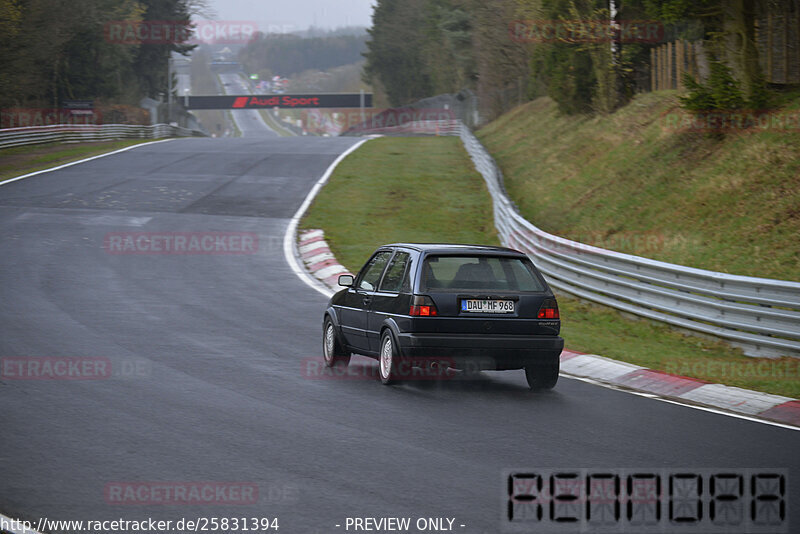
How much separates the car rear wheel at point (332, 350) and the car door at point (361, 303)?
139 millimetres

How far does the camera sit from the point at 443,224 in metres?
25.4

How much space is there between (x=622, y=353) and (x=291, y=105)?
107075mm

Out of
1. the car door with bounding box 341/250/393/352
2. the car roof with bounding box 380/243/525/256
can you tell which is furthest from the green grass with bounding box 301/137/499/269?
the car roof with bounding box 380/243/525/256

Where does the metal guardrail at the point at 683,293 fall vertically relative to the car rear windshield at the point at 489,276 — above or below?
below

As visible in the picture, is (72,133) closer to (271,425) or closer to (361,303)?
(361,303)

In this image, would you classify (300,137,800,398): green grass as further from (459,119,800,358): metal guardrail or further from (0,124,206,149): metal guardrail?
(0,124,206,149): metal guardrail

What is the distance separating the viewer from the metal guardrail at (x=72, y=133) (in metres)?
41.0

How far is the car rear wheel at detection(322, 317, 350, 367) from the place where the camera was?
10.9m

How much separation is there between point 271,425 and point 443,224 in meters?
18.1

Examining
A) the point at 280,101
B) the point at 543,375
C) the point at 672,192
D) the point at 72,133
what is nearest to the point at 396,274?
the point at 543,375

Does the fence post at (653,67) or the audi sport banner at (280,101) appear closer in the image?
the fence post at (653,67)

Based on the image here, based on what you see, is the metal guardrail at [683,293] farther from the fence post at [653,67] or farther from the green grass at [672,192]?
the fence post at [653,67]

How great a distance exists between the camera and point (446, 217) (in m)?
26.4

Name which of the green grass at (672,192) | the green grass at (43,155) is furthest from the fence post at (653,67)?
the green grass at (43,155)
